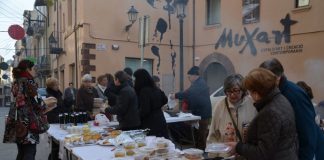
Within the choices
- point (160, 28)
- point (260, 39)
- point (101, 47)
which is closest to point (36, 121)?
point (101, 47)

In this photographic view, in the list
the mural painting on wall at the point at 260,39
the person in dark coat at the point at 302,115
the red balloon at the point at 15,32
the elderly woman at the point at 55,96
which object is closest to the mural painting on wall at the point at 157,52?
the mural painting on wall at the point at 260,39

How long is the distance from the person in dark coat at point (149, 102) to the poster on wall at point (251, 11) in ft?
28.1

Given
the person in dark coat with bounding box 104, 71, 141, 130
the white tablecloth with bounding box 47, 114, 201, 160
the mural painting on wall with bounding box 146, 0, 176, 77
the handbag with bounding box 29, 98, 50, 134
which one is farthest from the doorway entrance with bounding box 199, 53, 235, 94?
the handbag with bounding box 29, 98, 50, 134

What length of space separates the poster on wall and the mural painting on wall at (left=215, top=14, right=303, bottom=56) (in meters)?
0.32

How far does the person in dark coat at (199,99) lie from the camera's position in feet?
21.3

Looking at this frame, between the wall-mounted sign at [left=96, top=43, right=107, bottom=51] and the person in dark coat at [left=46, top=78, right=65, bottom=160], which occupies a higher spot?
the wall-mounted sign at [left=96, top=43, right=107, bottom=51]

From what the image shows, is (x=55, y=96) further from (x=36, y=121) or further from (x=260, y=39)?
(x=260, y=39)

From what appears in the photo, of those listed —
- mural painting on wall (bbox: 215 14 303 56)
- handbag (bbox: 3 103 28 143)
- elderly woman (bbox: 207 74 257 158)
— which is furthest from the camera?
mural painting on wall (bbox: 215 14 303 56)

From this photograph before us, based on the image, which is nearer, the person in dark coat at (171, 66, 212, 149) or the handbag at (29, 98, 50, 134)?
the handbag at (29, 98, 50, 134)

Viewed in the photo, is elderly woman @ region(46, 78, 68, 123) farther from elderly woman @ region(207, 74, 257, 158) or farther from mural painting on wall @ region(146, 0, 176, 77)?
mural painting on wall @ region(146, 0, 176, 77)

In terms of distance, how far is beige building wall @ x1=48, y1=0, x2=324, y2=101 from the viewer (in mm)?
10688

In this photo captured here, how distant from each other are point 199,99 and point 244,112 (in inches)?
143

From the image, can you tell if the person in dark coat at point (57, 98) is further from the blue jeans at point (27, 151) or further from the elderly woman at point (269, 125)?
the elderly woman at point (269, 125)

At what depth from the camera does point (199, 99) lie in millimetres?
6609
